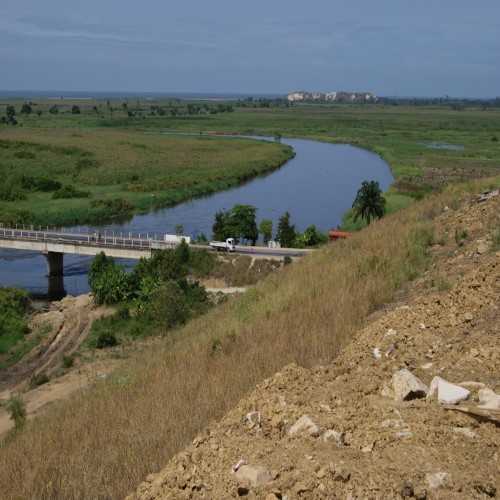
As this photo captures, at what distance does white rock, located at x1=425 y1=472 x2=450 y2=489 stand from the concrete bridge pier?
36841 mm

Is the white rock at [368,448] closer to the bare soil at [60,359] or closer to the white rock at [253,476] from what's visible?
the white rock at [253,476]

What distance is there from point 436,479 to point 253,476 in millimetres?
1401

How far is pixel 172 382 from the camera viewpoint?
9.95 m

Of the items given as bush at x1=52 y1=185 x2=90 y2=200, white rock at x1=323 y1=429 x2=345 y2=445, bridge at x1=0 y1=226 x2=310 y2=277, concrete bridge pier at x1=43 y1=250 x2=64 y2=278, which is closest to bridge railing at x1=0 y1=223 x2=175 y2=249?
bridge at x1=0 y1=226 x2=310 y2=277

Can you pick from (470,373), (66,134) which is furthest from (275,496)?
(66,134)

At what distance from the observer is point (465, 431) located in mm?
5492

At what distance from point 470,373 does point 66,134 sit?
114 m

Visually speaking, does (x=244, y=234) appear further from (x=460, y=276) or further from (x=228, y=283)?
(x=460, y=276)

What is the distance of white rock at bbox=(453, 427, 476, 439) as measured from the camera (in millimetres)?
5441

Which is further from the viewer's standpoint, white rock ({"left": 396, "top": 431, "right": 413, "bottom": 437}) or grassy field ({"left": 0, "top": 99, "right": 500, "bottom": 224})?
grassy field ({"left": 0, "top": 99, "right": 500, "bottom": 224})

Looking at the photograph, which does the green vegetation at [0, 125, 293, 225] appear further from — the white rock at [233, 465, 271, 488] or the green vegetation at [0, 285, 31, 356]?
the white rock at [233, 465, 271, 488]

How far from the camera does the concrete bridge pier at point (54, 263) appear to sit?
39206mm

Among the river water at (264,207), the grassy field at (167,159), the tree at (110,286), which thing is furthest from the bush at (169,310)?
the grassy field at (167,159)

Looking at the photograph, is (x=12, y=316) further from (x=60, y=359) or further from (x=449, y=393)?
(x=449, y=393)
